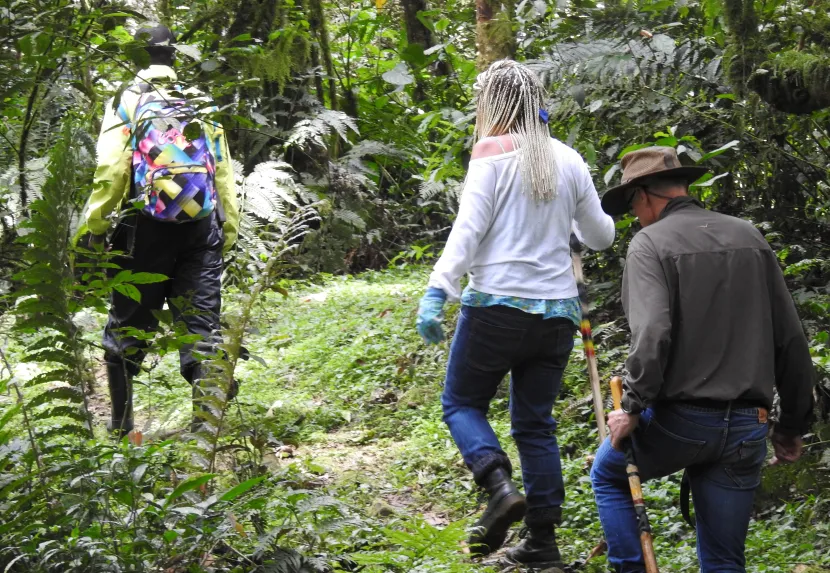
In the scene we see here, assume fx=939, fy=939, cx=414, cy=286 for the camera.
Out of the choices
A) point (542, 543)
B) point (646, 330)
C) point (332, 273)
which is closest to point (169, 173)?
point (542, 543)

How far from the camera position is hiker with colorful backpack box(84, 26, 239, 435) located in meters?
5.51

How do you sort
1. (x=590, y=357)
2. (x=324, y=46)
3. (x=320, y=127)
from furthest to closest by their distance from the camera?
1. (x=324, y=46)
2. (x=320, y=127)
3. (x=590, y=357)

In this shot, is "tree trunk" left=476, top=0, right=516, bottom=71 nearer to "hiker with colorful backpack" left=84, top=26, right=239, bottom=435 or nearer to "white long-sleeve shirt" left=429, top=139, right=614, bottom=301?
"hiker with colorful backpack" left=84, top=26, right=239, bottom=435

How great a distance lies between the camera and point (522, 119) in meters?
4.53

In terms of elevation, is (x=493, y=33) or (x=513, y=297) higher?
(x=493, y=33)

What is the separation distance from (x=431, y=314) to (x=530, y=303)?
481 mm

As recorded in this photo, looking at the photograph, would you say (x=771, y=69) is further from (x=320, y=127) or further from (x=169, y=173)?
(x=320, y=127)

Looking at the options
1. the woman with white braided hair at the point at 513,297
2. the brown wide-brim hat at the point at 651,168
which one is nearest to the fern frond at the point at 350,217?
the woman with white braided hair at the point at 513,297

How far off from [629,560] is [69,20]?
308 centimetres

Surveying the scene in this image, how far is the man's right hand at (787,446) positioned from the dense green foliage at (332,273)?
2.09 feet

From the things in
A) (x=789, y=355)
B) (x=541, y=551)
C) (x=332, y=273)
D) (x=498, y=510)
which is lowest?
(x=332, y=273)

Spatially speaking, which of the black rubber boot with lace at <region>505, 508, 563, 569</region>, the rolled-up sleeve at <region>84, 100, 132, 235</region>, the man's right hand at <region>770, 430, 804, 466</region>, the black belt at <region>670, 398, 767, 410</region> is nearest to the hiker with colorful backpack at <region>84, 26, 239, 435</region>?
the rolled-up sleeve at <region>84, 100, 132, 235</region>

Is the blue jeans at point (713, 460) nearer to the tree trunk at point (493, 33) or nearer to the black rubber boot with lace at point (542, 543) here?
the black rubber boot with lace at point (542, 543)

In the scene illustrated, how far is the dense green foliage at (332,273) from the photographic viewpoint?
3.47 m
